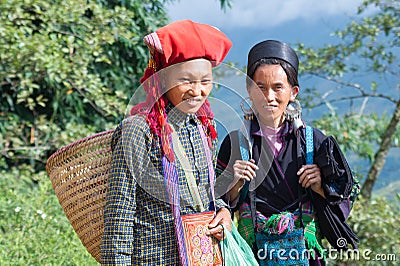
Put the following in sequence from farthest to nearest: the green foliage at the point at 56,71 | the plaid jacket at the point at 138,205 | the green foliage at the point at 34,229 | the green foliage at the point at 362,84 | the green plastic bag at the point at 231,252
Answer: the green foliage at the point at 362,84, the green foliage at the point at 56,71, the green foliage at the point at 34,229, the green plastic bag at the point at 231,252, the plaid jacket at the point at 138,205

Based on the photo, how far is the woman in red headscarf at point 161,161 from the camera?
2.08 m

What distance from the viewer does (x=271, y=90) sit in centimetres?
245

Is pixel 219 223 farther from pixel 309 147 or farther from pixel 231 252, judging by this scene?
pixel 309 147

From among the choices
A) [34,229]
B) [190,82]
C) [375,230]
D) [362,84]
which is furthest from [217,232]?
[362,84]

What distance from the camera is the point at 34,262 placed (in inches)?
148

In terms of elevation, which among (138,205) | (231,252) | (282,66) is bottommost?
(231,252)

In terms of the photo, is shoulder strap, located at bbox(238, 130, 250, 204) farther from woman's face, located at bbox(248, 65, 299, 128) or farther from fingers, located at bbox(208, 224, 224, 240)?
fingers, located at bbox(208, 224, 224, 240)

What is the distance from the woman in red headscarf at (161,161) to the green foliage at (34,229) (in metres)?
1.67

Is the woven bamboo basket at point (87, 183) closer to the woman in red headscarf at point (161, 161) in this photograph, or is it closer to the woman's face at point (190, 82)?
the woman in red headscarf at point (161, 161)

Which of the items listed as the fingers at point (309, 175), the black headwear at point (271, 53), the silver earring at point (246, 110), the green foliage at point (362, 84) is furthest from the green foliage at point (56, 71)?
the fingers at point (309, 175)

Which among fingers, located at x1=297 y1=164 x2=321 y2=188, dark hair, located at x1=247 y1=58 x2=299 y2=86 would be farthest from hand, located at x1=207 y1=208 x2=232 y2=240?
dark hair, located at x1=247 y1=58 x2=299 y2=86

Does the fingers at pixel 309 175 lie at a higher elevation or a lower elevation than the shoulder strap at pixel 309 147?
lower

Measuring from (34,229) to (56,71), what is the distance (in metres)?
1.34

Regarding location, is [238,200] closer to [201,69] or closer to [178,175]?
[178,175]
